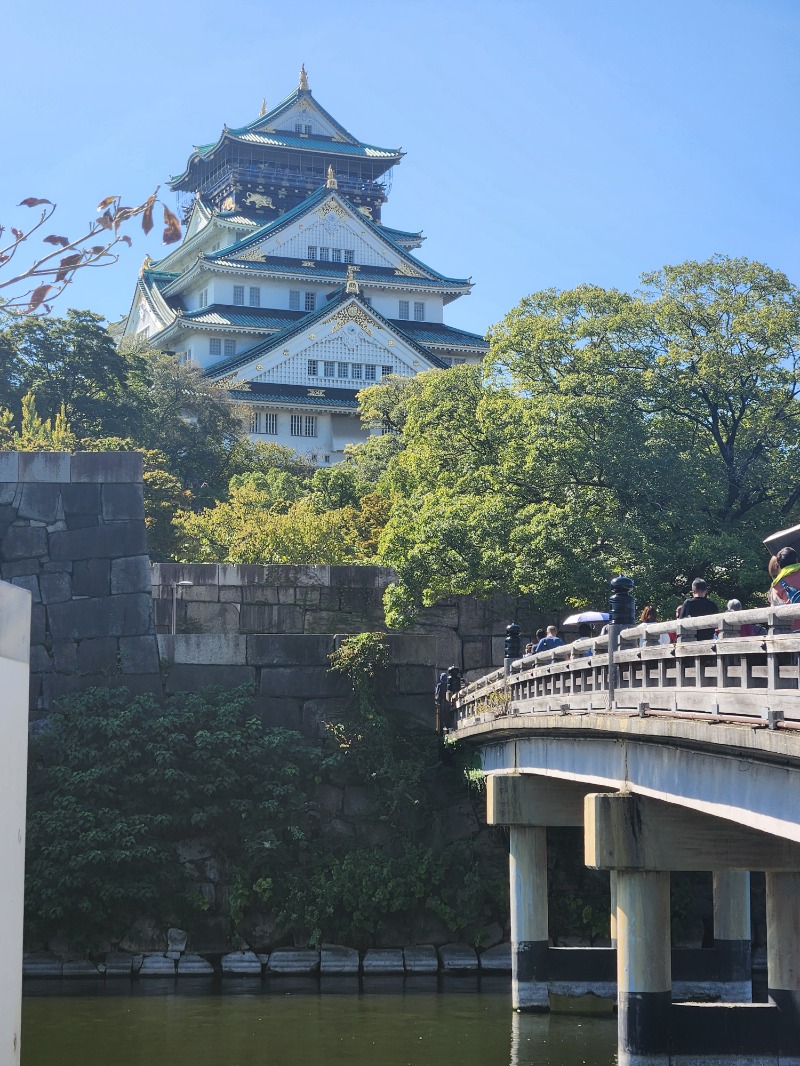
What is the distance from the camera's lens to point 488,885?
21.4 m

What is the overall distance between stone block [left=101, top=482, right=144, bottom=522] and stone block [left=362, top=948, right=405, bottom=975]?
25.3 feet

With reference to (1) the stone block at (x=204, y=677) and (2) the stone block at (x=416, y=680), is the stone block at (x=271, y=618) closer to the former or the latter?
(1) the stone block at (x=204, y=677)

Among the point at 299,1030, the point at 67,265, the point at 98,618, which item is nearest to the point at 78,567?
the point at 98,618

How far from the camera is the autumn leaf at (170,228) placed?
5.21 metres

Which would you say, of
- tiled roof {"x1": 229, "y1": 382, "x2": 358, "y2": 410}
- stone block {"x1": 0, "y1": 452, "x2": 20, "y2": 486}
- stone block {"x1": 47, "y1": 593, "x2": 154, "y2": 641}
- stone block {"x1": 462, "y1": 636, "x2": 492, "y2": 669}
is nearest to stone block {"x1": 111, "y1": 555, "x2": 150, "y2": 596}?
stone block {"x1": 47, "y1": 593, "x2": 154, "y2": 641}

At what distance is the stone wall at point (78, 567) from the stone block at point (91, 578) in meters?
0.02

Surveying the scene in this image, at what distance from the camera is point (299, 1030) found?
16.7 m

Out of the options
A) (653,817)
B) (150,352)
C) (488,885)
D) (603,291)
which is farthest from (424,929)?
(150,352)

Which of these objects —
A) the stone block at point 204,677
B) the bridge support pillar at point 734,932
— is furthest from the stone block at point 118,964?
the bridge support pillar at point 734,932

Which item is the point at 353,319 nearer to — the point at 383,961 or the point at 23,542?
the point at 23,542

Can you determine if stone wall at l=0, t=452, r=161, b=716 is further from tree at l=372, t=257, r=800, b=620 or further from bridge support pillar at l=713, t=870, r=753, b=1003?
bridge support pillar at l=713, t=870, r=753, b=1003

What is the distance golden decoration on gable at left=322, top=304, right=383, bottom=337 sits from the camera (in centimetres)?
5762

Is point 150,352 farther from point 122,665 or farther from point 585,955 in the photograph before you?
point 585,955

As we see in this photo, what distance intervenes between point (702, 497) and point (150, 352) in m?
28.9
